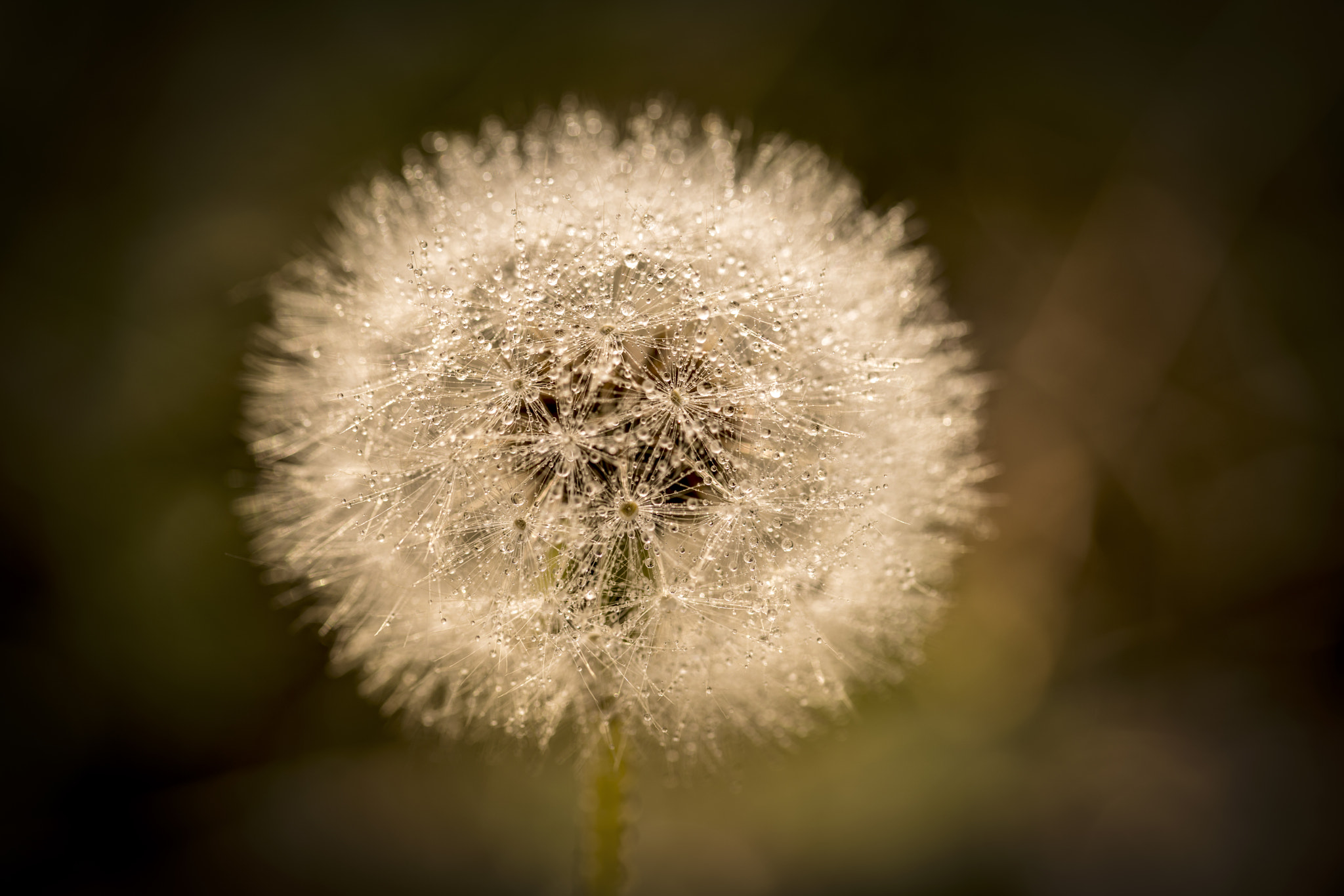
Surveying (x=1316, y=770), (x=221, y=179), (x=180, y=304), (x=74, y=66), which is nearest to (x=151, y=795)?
(x=180, y=304)

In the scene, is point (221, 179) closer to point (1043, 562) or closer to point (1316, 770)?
point (1043, 562)

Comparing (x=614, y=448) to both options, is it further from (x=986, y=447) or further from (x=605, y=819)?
(x=986, y=447)

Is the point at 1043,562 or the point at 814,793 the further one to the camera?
the point at 1043,562

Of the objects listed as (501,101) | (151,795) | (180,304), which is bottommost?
(151,795)

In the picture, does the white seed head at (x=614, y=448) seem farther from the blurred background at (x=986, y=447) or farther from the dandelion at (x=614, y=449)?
the blurred background at (x=986, y=447)

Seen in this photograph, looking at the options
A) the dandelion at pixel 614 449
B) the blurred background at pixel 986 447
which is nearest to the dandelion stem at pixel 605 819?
the dandelion at pixel 614 449

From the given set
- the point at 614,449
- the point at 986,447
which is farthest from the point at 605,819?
the point at 986,447

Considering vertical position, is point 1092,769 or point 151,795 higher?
point 1092,769

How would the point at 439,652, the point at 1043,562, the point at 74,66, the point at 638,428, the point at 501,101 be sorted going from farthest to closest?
the point at 1043,562
the point at 501,101
the point at 74,66
the point at 439,652
the point at 638,428
